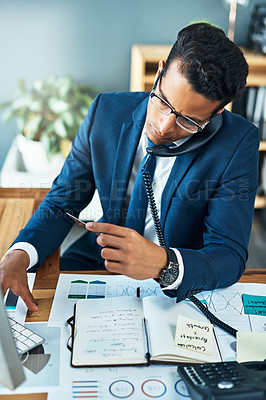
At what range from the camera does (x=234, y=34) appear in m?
3.11

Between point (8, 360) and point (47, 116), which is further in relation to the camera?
point (47, 116)

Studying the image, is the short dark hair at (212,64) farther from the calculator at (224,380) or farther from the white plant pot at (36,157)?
the white plant pot at (36,157)

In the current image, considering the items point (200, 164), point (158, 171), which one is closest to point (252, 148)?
point (200, 164)

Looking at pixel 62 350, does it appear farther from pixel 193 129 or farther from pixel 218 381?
pixel 193 129

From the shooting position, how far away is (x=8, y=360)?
764mm

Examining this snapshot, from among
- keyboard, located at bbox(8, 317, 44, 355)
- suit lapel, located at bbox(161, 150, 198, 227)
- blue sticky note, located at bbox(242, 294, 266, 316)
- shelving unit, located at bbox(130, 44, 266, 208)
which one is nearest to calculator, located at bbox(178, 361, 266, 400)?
blue sticky note, located at bbox(242, 294, 266, 316)

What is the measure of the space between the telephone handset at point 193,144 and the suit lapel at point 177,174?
65mm

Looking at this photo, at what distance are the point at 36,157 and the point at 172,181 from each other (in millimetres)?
1748

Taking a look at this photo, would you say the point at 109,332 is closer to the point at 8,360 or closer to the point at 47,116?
the point at 8,360

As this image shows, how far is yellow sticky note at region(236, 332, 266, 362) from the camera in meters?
0.99

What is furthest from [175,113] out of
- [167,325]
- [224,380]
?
[224,380]

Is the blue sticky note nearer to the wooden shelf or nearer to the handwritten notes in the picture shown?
the handwritten notes

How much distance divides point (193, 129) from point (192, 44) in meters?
0.22

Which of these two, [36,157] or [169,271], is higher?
[169,271]
